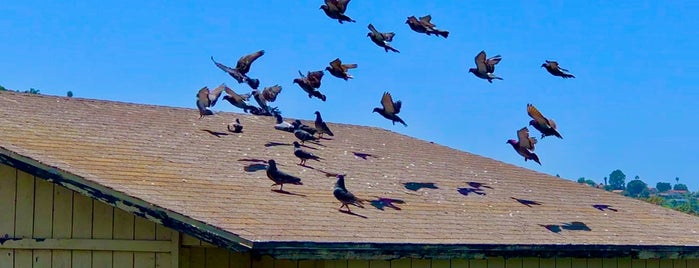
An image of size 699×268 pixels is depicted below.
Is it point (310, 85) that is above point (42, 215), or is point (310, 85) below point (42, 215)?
above

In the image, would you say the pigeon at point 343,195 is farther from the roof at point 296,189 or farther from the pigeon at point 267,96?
the pigeon at point 267,96

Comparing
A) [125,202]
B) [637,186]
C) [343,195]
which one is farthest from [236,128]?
[637,186]

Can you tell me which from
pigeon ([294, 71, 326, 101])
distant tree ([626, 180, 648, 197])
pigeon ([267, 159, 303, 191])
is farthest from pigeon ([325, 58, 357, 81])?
distant tree ([626, 180, 648, 197])

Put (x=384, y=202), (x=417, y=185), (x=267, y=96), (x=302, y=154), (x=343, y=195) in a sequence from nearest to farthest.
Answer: (x=343, y=195) < (x=384, y=202) < (x=302, y=154) < (x=417, y=185) < (x=267, y=96)

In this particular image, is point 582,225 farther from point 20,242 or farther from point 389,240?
point 20,242

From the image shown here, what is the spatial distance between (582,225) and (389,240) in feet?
11.8

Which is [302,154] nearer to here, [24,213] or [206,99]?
[206,99]

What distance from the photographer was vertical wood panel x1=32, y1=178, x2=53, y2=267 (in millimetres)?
9625

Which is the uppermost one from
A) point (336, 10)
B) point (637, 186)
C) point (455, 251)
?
point (637, 186)

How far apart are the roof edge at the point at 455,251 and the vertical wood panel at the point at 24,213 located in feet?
7.05

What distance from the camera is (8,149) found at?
9.54 m

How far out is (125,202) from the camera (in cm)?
926

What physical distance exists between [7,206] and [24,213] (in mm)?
146

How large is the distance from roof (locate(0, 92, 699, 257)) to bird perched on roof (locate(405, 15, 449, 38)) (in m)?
1.64
